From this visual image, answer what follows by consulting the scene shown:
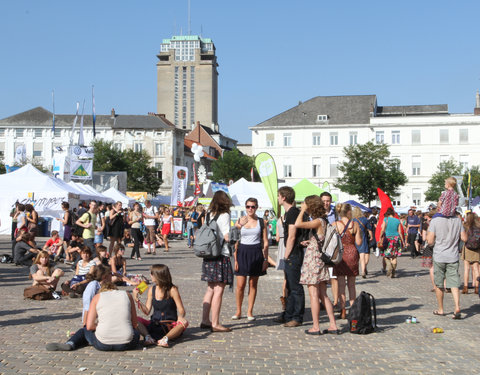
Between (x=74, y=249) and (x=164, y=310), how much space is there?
11.0m

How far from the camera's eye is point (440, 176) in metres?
70.9

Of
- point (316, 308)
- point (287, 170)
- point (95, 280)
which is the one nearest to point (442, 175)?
point (287, 170)

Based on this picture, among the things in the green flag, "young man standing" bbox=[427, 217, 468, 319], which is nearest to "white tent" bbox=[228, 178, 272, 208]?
the green flag

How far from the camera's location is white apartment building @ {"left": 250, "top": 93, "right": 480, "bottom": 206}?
76.4 m

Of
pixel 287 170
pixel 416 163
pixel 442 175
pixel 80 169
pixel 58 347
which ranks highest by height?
pixel 416 163

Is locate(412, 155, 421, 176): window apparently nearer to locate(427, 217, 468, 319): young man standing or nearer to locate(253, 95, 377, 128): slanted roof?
locate(253, 95, 377, 128): slanted roof

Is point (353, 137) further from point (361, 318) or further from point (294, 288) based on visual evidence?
point (361, 318)

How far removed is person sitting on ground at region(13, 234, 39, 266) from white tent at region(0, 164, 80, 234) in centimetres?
1329

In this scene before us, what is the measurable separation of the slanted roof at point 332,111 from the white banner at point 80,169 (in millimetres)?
42852

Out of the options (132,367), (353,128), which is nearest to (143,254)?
(132,367)

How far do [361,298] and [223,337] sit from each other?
74.5 inches

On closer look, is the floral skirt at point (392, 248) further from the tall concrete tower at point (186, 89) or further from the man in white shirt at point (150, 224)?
the tall concrete tower at point (186, 89)

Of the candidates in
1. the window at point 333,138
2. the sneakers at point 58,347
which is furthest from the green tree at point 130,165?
the sneakers at point 58,347


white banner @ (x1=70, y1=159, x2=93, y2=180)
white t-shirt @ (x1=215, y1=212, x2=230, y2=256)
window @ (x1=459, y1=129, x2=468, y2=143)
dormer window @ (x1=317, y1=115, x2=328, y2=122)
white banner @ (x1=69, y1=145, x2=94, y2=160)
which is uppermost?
dormer window @ (x1=317, y1=115, x2=328, y2=122)
